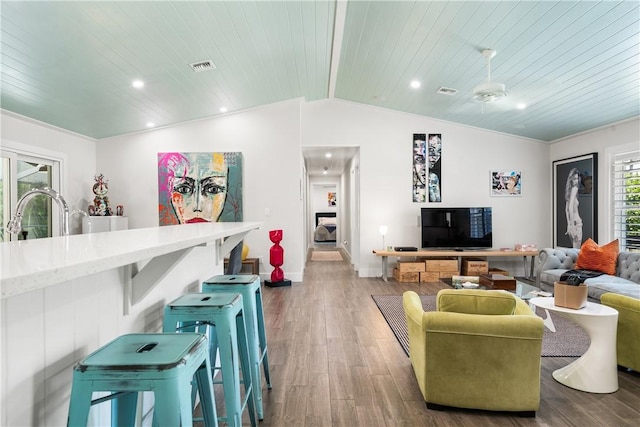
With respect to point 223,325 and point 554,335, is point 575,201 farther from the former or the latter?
point 223,325

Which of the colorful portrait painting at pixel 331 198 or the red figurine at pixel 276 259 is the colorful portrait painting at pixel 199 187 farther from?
the colorful portrait painting at pixel 331 198

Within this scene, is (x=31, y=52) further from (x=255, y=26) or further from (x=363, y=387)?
(x=363, y=387)

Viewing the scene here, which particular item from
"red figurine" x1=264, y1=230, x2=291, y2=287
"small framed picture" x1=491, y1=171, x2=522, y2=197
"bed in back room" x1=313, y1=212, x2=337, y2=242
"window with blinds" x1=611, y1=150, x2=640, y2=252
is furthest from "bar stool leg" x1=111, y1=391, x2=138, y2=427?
"bed in back room" x1=313, y1=212, x2=337, y2=242

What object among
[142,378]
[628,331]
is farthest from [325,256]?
[142,378]

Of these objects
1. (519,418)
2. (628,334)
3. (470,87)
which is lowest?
(519,418)

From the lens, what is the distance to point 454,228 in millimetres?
6020

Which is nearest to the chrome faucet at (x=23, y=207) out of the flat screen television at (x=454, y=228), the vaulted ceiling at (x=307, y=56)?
the vaulted ceiling at (x=307, y=56)

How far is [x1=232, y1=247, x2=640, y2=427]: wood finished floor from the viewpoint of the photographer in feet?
6.35

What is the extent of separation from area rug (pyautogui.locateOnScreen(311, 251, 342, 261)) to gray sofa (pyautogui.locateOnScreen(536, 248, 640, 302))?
4.45 meters

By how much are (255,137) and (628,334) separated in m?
5.21

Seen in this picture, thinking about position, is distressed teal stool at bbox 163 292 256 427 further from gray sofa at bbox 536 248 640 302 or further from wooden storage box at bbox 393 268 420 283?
wooden storage box at bbox 393 268 420 283

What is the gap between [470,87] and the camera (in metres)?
4.63

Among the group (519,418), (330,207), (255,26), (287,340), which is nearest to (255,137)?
(255,26)

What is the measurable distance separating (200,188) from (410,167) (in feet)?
12.2
